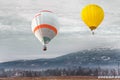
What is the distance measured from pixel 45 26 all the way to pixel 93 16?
11442mm

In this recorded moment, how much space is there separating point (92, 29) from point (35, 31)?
11668 mm

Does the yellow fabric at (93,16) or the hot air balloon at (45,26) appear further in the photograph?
the yellow fabric at (93,16)

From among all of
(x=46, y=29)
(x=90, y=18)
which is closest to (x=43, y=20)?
(x=46, y=29)

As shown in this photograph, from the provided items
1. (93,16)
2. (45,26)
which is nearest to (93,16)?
(93,16)

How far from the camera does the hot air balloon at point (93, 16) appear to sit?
201 ft

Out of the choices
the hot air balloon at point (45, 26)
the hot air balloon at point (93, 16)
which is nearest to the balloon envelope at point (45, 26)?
the hot air balloon at point (45, 26)

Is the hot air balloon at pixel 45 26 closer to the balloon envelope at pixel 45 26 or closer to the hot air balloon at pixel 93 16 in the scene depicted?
the balloon envelope at pixel 45 26

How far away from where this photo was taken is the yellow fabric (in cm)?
6138

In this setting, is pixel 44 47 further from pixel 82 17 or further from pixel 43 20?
pixel 82 17

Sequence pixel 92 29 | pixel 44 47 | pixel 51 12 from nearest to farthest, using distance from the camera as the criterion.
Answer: pixel 44 47 → pixel 51 12 → pixel 92 29

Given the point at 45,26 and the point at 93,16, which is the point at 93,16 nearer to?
the point at 93,16

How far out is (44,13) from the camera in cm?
5472

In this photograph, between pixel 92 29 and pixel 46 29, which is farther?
pixel 92 29

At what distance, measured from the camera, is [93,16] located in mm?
61281
